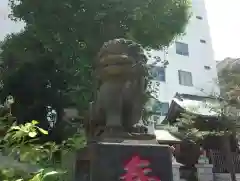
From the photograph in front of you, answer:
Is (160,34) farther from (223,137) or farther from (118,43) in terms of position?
(118,43)

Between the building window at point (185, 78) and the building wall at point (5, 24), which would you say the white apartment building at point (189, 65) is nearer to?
the building window at point (185, 78)

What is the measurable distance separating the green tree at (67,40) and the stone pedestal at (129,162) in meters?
4.19

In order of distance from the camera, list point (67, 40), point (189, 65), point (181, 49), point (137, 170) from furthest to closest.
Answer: point (181, 49) → point (189, 65) → point (67, 40) → point (137, 170)

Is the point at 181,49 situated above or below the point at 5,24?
below

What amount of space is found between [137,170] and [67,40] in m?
5.56

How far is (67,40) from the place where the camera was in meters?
7.37

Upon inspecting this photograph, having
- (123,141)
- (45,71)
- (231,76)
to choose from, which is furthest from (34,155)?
(231,76)

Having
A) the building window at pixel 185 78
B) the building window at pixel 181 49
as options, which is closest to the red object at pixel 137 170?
the building window at pixel 185 78

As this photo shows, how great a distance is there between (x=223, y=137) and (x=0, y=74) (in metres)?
7.50

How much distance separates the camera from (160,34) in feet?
27.0

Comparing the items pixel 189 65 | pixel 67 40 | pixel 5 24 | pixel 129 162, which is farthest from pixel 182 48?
pixel 129 162

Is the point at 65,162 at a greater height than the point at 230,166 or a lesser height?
greater

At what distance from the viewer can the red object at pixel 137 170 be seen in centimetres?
245

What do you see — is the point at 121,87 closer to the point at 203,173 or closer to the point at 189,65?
the point at 203,173
